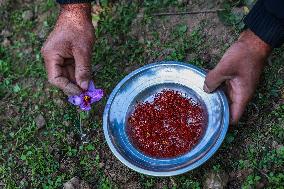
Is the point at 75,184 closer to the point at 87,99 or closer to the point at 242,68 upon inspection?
the point at 87,99

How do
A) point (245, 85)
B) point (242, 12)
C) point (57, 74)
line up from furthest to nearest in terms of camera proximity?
point (242, 12)
point (57, 74)
point (245, 85)

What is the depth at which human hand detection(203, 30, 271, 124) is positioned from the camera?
122 inches

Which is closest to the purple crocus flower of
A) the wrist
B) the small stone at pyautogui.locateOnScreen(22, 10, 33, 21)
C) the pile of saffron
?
the pile of saffron

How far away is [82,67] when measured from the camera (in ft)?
10.7

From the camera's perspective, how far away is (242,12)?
3889mm

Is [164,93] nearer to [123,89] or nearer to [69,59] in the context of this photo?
[123,89]

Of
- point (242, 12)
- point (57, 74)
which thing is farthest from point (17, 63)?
point (242, 12)

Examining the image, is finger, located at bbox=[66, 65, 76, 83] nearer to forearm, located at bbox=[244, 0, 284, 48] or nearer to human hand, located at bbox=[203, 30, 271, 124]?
human hand, located at bbox=[203, 30, 271, 124]

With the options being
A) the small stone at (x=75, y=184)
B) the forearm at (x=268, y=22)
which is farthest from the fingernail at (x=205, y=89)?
the small stone at (x=75, y=184)

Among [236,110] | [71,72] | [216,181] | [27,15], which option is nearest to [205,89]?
[236,110]

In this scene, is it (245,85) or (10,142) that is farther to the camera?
(10,142)

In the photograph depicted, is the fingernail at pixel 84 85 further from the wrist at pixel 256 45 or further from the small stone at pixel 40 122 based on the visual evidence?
the wrist at pixel 256 45

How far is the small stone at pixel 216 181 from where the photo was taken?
3.17 m

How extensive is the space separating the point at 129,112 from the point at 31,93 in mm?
896
